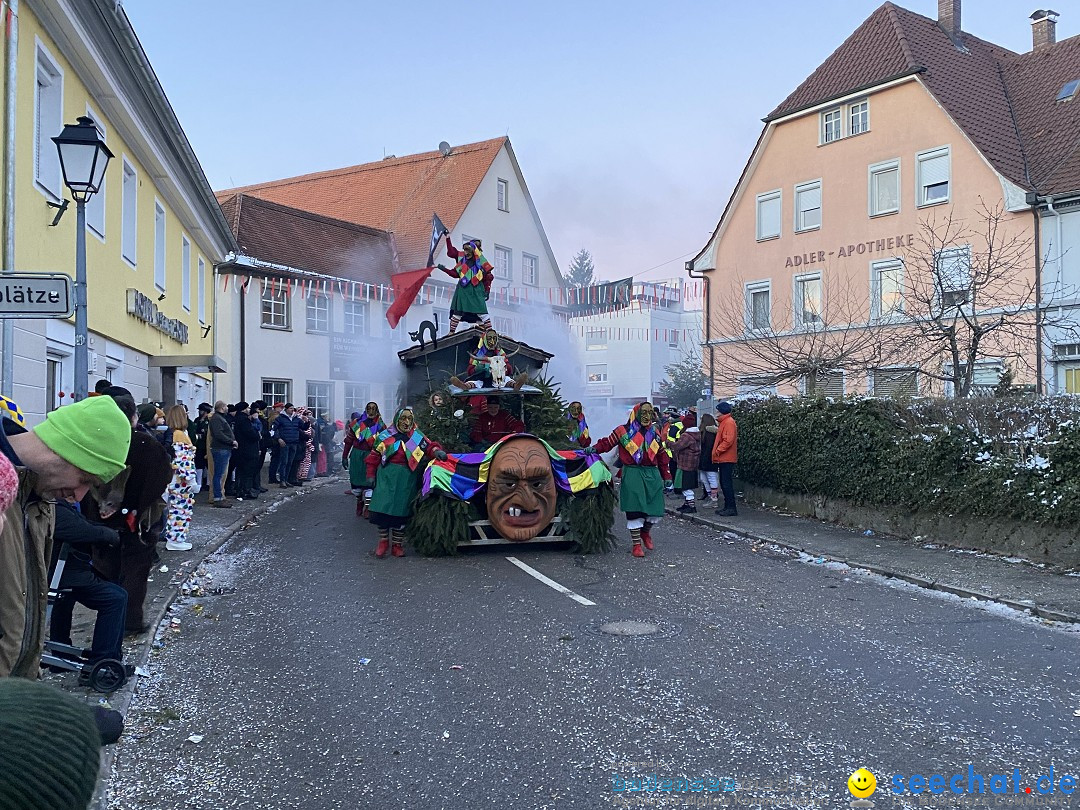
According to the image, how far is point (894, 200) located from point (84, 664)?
2391 centimetres

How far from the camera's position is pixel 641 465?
10.7 metres

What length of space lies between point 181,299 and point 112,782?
57.1ft

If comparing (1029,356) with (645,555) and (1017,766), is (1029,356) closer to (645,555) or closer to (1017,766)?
(645,555)

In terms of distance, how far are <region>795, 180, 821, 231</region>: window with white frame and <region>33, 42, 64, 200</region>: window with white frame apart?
Answer: 20651 mm

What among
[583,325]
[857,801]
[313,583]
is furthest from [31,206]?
[583,325]

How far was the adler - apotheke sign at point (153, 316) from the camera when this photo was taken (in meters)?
15.1

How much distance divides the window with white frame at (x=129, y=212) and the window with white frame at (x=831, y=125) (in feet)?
62.2

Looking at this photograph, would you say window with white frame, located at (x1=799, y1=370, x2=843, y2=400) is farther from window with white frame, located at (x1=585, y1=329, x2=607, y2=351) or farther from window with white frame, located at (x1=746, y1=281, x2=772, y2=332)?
window with white frame, located at (x1=585, y1=329, x2=607, y2=351)

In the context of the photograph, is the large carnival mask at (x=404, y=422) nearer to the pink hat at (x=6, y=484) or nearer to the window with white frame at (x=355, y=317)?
the pink hat at (x=6, y=484)

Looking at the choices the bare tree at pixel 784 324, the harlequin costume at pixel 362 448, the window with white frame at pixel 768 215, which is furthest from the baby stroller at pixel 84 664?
the window with white frame at pixel 768 215

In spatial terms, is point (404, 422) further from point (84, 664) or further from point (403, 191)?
point (403, 191)

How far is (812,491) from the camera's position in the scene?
14.0 metres

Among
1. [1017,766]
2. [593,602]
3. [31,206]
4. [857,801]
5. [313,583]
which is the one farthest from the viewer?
[31,206]

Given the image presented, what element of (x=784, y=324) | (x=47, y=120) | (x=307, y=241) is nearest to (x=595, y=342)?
(x=307, y=241)
